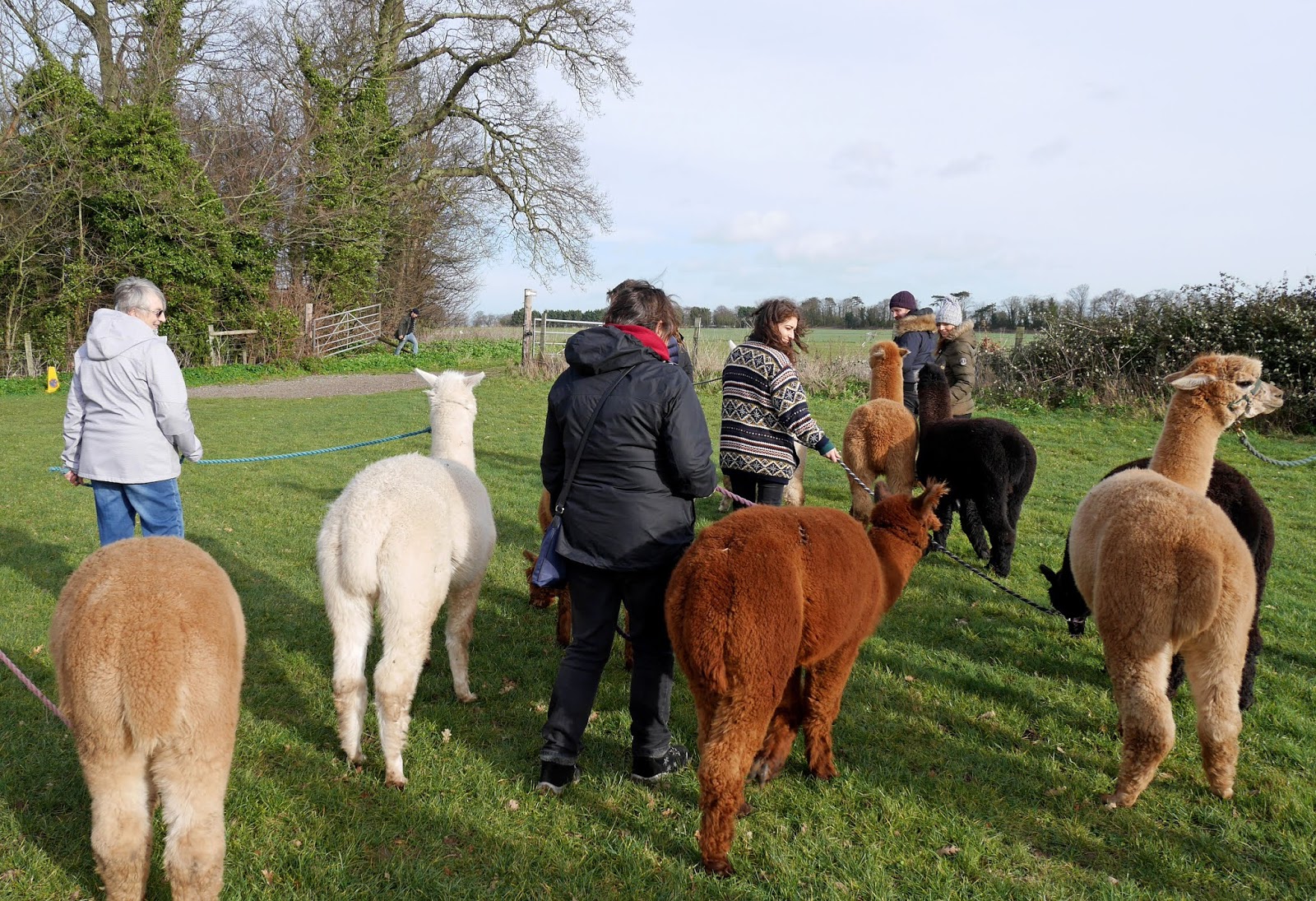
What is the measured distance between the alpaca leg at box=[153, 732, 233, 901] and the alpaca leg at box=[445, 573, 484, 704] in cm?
180

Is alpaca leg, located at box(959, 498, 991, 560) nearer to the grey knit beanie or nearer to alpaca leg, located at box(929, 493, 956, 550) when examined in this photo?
alpaca leg, located at box(929, 493, 956, 550)

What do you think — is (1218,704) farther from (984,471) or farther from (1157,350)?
(1157,350)

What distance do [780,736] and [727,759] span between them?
0.80m

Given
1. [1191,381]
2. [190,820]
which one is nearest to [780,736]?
[190,820]

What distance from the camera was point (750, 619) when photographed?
9.45ft

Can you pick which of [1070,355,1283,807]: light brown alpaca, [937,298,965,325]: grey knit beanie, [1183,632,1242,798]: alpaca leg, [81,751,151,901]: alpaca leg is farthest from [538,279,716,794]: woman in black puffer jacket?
[937,298,965,325]: grey knit beanie

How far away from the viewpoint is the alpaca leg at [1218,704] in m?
3.39

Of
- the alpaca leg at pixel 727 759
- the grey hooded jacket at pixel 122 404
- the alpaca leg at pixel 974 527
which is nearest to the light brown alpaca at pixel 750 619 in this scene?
the alpaca leg at pixel 727 759

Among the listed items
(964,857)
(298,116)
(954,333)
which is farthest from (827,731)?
(298,116)

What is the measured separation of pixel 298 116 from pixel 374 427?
1502cm

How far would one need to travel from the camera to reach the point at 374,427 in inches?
567

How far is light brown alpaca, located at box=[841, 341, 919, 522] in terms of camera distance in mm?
7000

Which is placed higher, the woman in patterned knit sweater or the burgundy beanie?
the burgundy beanie

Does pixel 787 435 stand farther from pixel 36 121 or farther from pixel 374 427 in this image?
pixel 36 121
